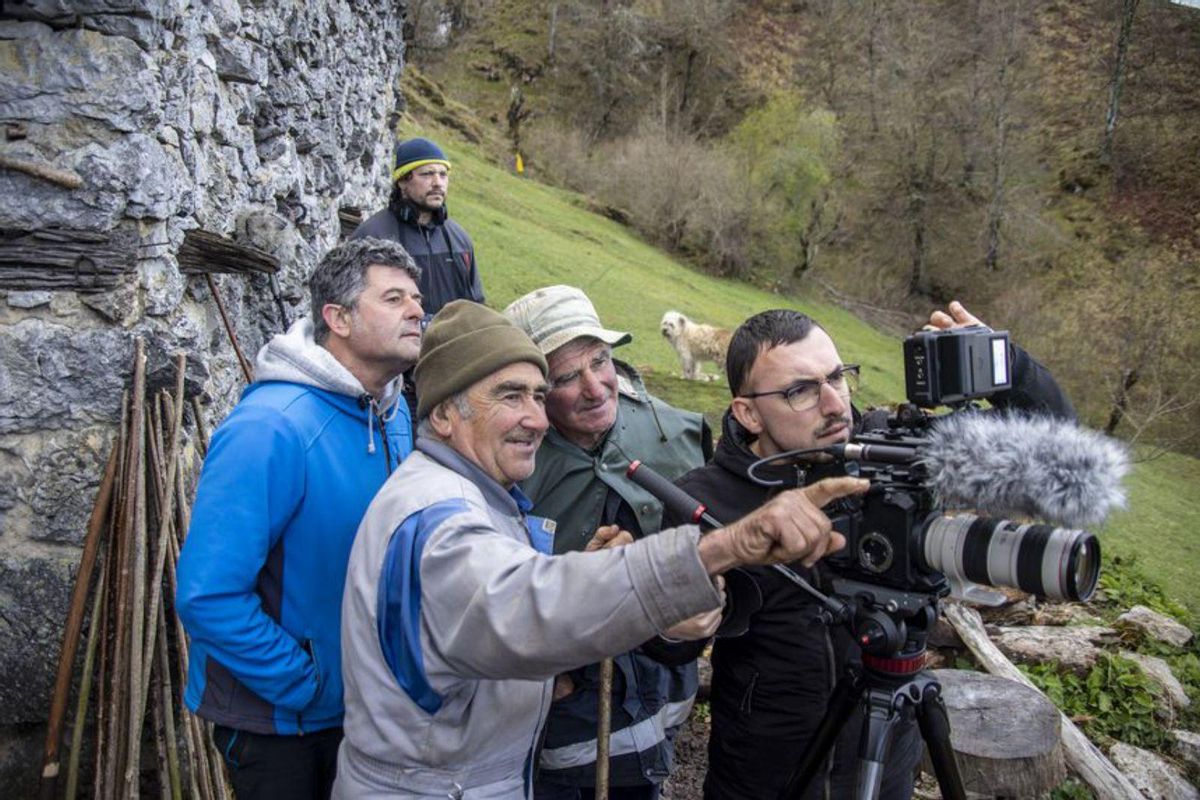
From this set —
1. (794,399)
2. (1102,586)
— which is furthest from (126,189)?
(1102,586)

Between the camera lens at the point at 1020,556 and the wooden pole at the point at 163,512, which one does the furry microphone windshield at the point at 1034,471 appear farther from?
the wooden pole at the point at 163,512

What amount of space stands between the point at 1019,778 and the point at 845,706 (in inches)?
81.5

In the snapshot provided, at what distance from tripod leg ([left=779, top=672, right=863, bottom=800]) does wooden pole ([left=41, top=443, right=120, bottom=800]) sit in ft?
7.14

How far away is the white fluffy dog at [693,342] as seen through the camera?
38.8 ft

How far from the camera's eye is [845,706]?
1.78 meters

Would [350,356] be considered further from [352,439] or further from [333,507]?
[333,507]

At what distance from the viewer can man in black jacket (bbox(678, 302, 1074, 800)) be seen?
2.02m

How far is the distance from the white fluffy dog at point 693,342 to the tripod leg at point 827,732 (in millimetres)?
9990

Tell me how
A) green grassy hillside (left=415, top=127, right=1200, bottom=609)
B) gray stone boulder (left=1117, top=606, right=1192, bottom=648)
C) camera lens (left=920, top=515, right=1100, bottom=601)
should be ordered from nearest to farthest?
camera lens (left=920, top=515, right=1100, bottom=601) < gray stone boulder (left=1117, top=606, right=1192, bottom=648) < green grassy hillside (left=415, top=127, right=1200, bottom=609)

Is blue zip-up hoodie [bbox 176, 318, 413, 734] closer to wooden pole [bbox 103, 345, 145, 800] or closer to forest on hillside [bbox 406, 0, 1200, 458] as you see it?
wooden pole [bbox 103, 345, 145, 800]

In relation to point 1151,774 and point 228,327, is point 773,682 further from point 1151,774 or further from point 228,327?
point 1151,774

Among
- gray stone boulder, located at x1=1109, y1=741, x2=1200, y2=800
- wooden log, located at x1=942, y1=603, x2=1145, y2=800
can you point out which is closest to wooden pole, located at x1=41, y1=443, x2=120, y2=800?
wooden log, located at x1=942, y1=603, x2=1145, y2=800

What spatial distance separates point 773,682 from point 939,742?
0.43 metres

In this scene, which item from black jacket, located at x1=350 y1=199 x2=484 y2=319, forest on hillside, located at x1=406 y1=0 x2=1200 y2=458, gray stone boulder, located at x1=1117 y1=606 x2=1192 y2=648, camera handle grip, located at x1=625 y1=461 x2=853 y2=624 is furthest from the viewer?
forest on hillside, located at x1=406 y1=0 x2=1200 y2=458
